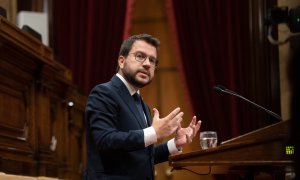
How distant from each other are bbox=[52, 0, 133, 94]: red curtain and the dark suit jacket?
320 centimetres

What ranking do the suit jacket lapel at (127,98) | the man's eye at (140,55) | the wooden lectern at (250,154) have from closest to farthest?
1. the wooden lectern at (250,154)
2. the suit jacket lapel at (127,98)
3. the man's eye at (140,55)

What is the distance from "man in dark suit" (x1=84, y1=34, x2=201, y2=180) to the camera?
2068mm

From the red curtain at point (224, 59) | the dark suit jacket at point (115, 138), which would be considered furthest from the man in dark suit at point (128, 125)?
the red curtain at point (224, 59)

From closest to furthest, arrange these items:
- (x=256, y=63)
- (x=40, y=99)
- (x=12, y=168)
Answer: (x=12, y=168) < (x=40, y=99) < (x=256, y=63)

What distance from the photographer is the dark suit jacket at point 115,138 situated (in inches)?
81.1

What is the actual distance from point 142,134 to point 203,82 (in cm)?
333

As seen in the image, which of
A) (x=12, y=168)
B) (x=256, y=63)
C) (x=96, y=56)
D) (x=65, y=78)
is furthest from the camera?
(x=96, y=56)

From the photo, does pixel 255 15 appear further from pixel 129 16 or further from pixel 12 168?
pixel 12 168

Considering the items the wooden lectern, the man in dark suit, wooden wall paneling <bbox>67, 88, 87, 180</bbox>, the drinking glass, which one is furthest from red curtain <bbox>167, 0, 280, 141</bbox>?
the wooden lectern

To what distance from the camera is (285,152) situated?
6.12 feet

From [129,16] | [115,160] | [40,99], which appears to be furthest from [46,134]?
[129,16]

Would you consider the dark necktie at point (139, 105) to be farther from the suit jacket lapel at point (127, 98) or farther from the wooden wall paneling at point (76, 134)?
the wooden wall paneling at point (76, 134)

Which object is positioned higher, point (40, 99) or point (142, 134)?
point (40, 99)

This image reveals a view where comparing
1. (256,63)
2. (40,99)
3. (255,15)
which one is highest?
(255,15)
